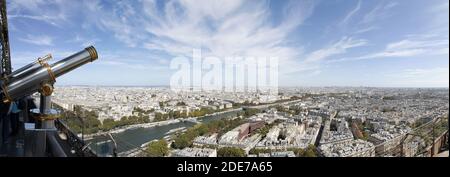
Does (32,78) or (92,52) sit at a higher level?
(92,52)

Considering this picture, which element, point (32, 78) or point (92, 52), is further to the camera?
point (92, 52)

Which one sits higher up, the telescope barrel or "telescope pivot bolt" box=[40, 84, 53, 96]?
the telescope barrel

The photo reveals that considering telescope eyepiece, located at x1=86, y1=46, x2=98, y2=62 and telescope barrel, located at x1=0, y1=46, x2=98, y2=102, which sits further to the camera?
telescope eyepiece, located at x1=86, y1=46, x2=98, y2=62

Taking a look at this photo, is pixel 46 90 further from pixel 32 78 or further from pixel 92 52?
pixel 92 52

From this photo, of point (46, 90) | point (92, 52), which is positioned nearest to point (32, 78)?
point (46, 90)

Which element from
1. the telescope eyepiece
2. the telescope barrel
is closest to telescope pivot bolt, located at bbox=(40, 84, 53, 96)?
the telescope barrel

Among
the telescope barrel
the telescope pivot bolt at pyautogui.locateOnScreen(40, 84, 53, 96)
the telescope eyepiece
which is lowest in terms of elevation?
the telescope pivot bolt at pyautogui.locateOnScreen(40, 84, 53, 96)

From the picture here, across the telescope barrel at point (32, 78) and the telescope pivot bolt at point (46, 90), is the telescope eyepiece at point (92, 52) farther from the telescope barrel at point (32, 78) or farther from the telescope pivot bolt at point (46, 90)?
the telescope pivot bolt at point (46, 90)

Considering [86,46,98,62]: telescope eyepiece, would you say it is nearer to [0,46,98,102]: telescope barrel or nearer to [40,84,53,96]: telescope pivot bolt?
[0,46,98,102]: telescope barrel

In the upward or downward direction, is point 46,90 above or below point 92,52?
below
